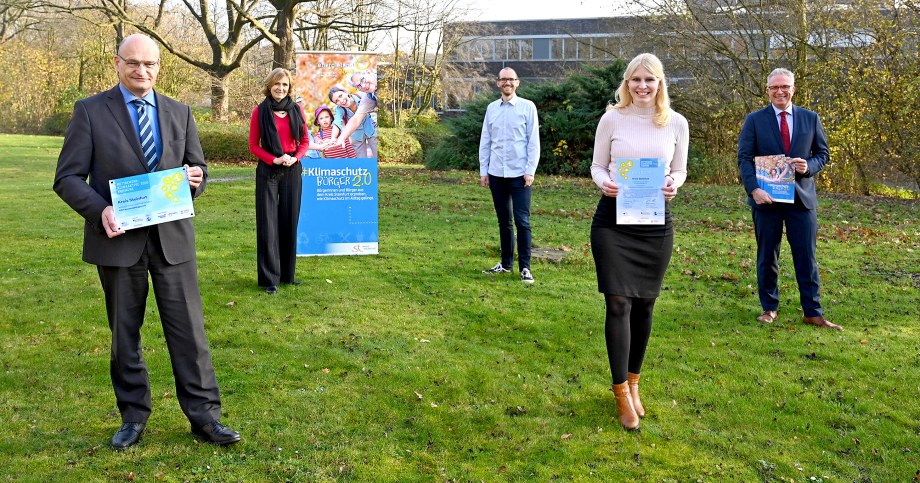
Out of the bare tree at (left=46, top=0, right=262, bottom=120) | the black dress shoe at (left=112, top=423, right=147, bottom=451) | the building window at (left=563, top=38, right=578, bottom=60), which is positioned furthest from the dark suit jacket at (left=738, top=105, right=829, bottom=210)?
the building window at (left=563, top=38, right=578, bottom=60)

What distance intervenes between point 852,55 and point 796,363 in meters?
15.3

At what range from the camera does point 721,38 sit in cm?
2153

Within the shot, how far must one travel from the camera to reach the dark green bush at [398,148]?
1192 inches

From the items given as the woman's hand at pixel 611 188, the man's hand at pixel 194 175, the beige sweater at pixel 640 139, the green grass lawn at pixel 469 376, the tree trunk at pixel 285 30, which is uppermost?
the tree trunk at pixel 285 30

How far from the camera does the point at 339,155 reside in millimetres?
9367

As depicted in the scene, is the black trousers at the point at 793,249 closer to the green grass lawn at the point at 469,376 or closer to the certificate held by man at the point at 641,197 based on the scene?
the green grass lawn at the point at 469,376

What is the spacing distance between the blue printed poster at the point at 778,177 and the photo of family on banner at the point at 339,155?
4903mm

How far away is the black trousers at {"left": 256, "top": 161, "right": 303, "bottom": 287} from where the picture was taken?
24.9 ft

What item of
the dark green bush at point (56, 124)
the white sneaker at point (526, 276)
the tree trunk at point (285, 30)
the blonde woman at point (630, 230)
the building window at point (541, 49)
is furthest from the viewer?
the building window at point (541, 49)

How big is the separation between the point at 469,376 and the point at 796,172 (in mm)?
3582

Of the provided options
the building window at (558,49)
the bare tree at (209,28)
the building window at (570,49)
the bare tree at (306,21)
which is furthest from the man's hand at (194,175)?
the building window at (558,49)

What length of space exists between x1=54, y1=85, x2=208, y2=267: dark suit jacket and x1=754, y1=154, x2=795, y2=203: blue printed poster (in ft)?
16.6

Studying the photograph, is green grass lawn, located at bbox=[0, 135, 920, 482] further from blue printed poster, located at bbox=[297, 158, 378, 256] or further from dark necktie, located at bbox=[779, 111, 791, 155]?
dark necktie, located at bbox=[779, 111, 791, 155]

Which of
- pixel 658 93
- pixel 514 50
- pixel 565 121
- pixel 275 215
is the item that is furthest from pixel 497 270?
pixel 514 50
